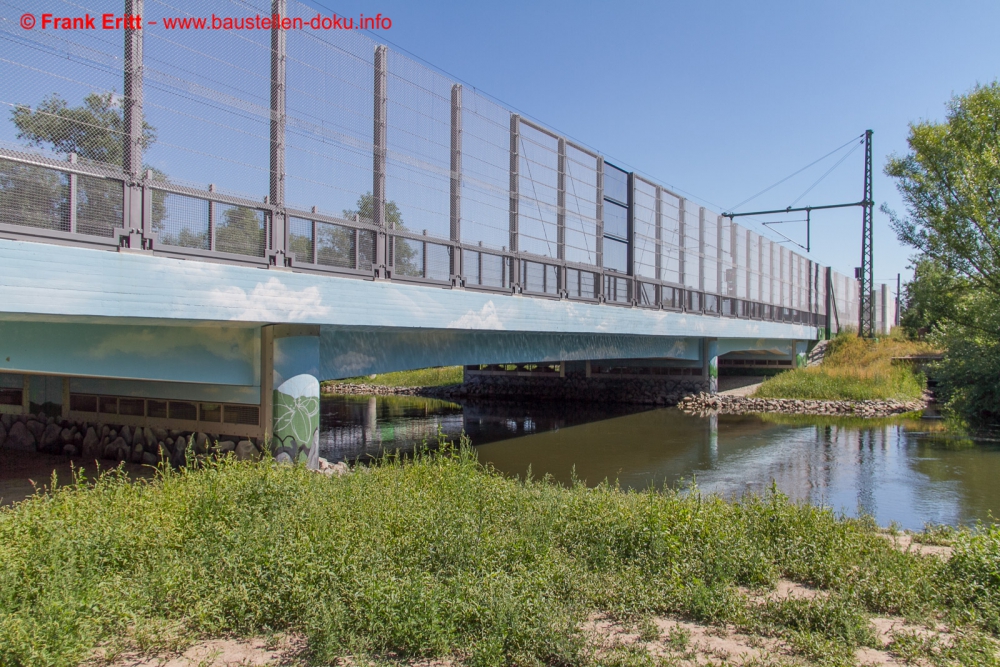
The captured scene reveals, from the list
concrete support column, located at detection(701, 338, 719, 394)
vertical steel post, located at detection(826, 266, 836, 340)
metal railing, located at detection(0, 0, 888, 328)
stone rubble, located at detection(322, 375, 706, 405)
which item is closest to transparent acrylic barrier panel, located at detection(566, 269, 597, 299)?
metal railing, located at detection(0, 0, 888, 328)

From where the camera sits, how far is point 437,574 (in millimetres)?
6723

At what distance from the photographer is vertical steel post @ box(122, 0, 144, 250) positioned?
10914mm

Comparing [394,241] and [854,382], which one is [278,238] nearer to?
[394,241]

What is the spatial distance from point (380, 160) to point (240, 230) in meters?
4.06

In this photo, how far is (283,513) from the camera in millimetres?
7770

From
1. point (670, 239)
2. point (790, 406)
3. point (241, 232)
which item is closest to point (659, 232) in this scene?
point (670, 239)

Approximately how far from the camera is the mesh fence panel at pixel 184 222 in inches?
452

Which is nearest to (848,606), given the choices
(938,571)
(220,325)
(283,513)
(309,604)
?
(938,571)

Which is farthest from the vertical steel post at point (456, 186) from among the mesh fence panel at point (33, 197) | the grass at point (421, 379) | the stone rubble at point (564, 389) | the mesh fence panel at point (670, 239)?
the grass at point (421, 379)

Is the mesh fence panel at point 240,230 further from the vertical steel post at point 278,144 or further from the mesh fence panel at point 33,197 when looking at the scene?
the mesh fence panel at point 33,197

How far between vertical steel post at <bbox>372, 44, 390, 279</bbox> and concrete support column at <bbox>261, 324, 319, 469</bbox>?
7.04 feet

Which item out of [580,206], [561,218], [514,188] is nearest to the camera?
[514,188]

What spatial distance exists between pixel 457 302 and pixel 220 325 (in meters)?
5.63

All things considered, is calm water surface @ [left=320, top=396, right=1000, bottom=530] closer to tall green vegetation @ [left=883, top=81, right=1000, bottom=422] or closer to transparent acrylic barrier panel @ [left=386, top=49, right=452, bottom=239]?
tall green vegetation @ [left=883, top=81, right=1000, bottom=422]
